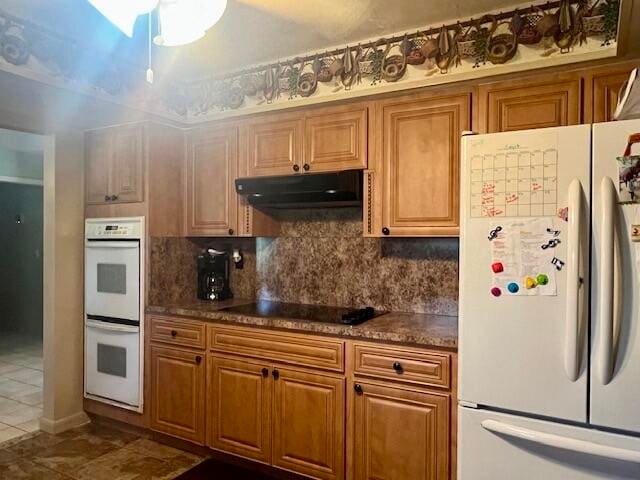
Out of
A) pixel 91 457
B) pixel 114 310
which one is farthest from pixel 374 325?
pixel 91 457

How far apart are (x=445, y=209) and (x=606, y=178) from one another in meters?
0.87

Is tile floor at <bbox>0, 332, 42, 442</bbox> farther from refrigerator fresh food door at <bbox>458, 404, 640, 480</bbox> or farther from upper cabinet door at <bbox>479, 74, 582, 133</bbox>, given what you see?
upper cabinet door at <bbox>479, 74, 582, 133</bbox>

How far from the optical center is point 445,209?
2.33m

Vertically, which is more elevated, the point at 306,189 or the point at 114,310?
the point at 306,189

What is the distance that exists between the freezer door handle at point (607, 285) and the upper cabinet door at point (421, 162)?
0.84m

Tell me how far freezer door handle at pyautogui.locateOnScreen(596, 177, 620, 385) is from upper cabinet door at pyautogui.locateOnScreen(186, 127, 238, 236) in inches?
83.7

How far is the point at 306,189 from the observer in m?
2.62

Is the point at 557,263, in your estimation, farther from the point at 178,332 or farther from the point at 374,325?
the point at 178,332

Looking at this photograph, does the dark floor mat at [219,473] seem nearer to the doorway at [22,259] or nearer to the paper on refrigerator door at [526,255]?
the paper on refrigerator door at [526,255]

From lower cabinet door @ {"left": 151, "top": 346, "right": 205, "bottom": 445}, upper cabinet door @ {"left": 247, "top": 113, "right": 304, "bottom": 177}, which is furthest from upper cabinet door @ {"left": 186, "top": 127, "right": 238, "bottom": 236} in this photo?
lower cabinet door @ {"left": 151, "top": 346, "right": 205, "bottom": 445}

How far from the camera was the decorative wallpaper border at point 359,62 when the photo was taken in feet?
6.74

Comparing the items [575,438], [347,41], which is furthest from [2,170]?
[575,438]

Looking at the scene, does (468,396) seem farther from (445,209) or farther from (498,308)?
(445,209)

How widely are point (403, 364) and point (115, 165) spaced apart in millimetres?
2330
